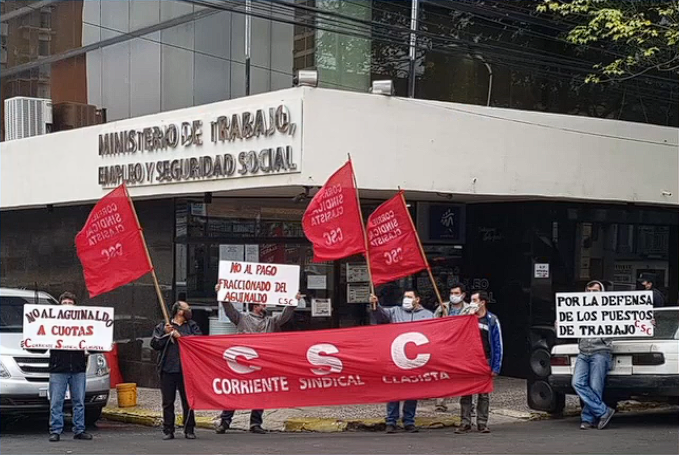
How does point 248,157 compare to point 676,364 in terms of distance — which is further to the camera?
point 248,157

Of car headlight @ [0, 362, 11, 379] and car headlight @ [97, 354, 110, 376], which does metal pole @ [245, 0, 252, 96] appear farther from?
car headlight @ [0, 362, 11, 379]

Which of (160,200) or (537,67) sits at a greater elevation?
(537,67)

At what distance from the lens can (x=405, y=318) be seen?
12.1 m

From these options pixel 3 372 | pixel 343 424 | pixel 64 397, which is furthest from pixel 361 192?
pixel 3 372

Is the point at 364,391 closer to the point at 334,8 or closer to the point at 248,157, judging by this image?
the point at 248,157

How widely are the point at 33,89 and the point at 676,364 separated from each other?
13765mm

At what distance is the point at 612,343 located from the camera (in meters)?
12.1

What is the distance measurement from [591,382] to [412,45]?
6158mm

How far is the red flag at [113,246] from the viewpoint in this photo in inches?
458

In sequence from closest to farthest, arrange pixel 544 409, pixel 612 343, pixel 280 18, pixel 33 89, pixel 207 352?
pixel 207 352 < pixel 612 343 < pixel 544 409 < pixel 280 18 < pixel 33 89

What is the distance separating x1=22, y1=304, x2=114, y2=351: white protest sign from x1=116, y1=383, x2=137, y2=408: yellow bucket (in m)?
3.17

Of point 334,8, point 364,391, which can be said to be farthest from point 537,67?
point 364,391

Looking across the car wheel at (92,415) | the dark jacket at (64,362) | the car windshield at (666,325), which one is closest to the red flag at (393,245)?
the car windshield at (666,325)

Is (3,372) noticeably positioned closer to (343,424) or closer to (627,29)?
(343,424)
